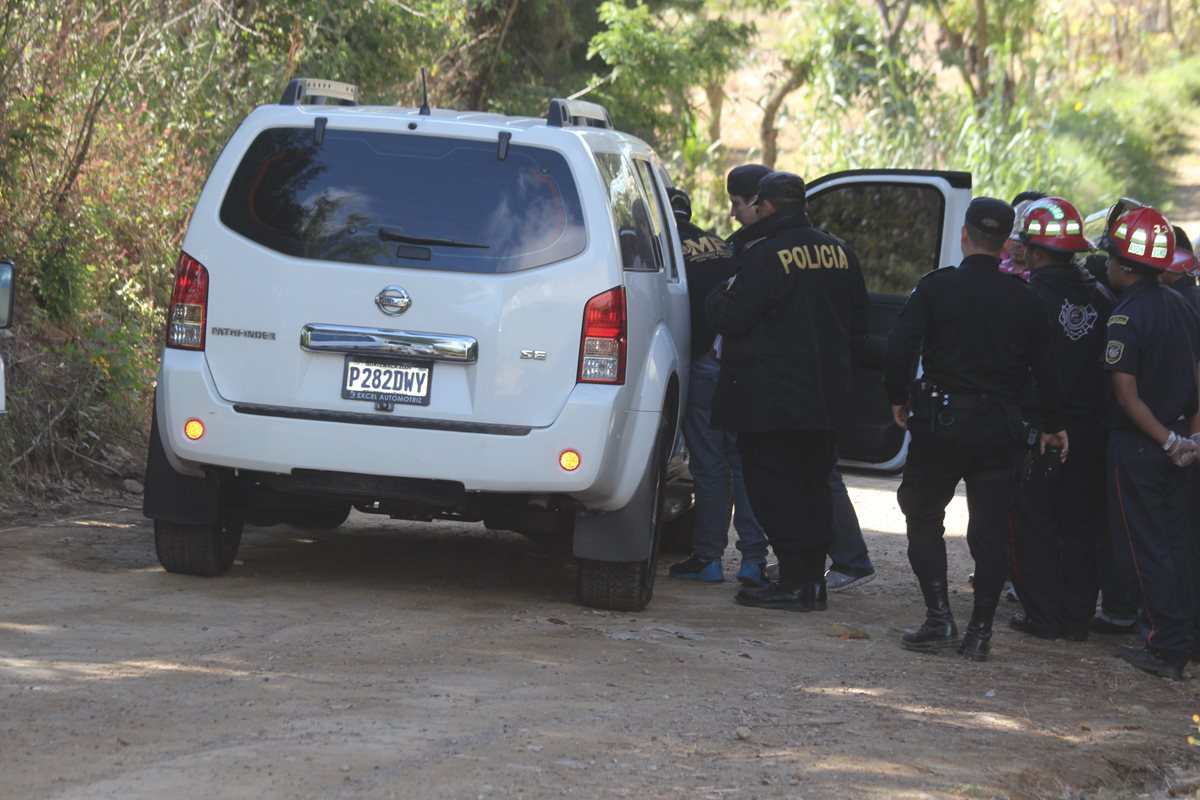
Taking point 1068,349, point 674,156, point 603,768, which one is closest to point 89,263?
point 1068,349

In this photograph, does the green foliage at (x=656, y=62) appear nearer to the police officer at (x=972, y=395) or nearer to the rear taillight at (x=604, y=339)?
the police officer at (x=972, y=395)

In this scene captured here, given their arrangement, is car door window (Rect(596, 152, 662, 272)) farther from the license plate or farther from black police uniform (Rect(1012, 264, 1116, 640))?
black police uniform (Rect(1012, 264, 1116, 640))

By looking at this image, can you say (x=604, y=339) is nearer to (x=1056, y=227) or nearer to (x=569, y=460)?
(x=569, y=460)

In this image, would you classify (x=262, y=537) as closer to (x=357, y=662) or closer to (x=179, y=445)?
(x=179, y=445)

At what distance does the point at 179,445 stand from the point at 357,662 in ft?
4.28

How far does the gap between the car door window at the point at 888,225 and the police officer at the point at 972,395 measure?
10.7ft

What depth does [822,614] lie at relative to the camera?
776 centimetres

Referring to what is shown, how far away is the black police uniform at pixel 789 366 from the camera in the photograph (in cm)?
734

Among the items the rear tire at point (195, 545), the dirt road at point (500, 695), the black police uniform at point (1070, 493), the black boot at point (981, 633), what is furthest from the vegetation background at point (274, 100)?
the black police uniform at point (1070, 493)

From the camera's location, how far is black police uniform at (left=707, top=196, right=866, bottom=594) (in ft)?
24.1

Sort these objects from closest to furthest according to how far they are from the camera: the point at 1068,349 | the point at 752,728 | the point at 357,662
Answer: the point at 752,728
the point at 357,662
the point at 1068,349

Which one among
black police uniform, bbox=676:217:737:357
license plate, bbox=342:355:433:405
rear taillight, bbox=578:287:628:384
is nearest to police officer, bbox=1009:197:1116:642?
black police uniform, bbox=676:217:737:357

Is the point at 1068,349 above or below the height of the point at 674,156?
below

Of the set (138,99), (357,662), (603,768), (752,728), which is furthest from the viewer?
(138,99)
